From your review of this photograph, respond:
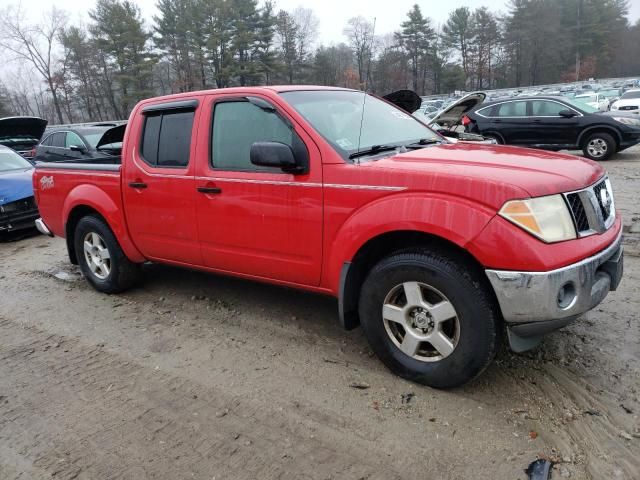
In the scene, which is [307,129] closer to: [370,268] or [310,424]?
[370,268]

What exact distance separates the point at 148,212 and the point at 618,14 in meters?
81.0

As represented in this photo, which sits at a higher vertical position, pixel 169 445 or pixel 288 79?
pixel 288 79

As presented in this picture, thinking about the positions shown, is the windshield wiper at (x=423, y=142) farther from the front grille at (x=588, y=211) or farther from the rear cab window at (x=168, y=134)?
the rear cab window at (x=168, y=134)

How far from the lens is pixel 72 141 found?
11227 millimetres

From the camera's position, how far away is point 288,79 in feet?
169

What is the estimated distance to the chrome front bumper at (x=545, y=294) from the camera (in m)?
2.47

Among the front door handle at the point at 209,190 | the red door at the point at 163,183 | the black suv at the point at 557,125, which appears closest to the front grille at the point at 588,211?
the front door handle at the point at 209,190

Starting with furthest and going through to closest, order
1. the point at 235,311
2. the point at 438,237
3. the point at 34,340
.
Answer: the point at 235,311 < the point at 34,340 < the point at 438,237

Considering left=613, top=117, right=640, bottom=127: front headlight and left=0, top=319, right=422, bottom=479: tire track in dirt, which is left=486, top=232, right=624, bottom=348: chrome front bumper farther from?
left=613, top=117, right=640, bottom=127: front headlight

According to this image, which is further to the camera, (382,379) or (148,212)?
(148,212)

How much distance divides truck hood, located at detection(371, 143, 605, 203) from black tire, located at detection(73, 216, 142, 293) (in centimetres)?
293

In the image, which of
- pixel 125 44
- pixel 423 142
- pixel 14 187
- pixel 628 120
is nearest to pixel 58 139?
pixel 14 187

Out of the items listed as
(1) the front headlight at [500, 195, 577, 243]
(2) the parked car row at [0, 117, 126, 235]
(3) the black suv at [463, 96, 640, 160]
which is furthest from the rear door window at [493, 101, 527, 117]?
(1) the front headlight at [500, 195, 577, 243]

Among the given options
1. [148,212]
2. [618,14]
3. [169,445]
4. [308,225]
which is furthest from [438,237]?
[618,14]
